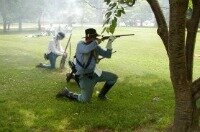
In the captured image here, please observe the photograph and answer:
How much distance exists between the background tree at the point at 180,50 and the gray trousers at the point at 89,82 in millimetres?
3449

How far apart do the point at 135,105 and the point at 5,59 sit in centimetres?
1393

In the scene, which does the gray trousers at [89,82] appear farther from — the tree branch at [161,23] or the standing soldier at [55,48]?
the standing soldier at [55,48]

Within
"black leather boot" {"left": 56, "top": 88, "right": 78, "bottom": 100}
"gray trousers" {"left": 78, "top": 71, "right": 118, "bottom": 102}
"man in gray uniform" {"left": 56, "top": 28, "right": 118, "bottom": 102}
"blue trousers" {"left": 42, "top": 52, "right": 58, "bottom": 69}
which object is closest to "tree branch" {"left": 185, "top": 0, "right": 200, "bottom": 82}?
"man in gray uniform" {"left": 56, "top": 28, "right": 118, "bottom": 102}

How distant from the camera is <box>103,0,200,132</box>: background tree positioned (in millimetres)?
6535

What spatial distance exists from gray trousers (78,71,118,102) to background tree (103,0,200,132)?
Answer: 3.45 meters

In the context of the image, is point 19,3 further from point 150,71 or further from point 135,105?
point 135,105

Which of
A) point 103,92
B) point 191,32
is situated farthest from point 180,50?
point 103,92

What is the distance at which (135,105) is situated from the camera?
10.9 meters

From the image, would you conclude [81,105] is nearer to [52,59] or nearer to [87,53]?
[87,53]

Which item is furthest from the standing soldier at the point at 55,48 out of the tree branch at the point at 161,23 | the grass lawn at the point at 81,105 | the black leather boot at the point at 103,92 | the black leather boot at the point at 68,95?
the tree branch at the point at 161,23

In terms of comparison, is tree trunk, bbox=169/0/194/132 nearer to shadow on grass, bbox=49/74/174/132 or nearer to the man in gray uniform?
shadow on grass, bbox=49/74/174/132

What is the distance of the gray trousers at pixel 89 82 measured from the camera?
10766 mm

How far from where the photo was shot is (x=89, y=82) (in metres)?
10.8

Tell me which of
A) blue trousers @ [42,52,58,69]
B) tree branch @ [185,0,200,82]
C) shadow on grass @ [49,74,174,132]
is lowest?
blue trousers @ [42,52,58,69]
